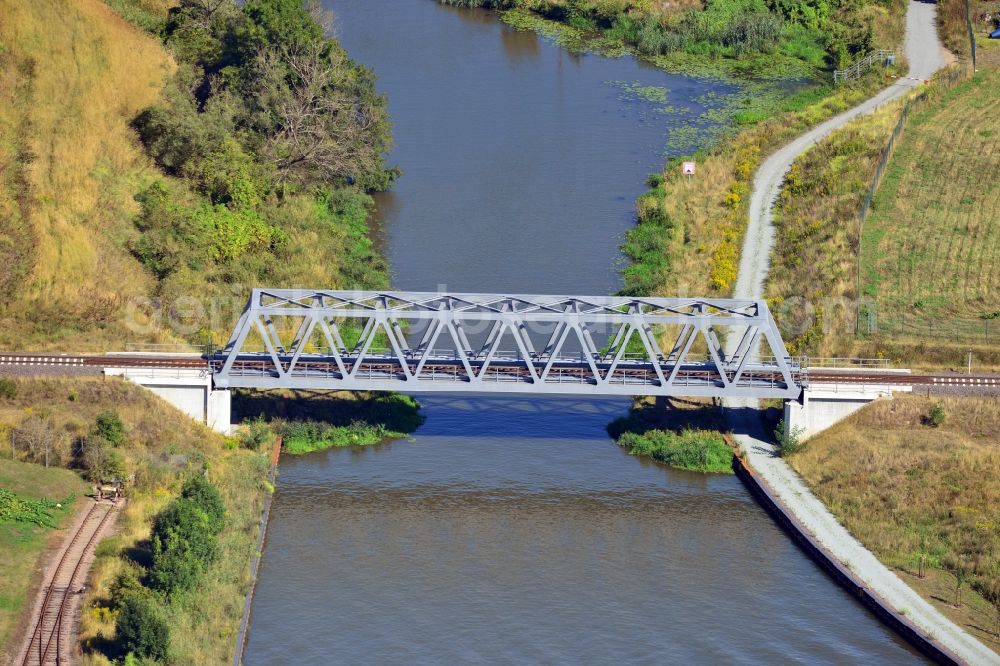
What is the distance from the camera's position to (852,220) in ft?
302

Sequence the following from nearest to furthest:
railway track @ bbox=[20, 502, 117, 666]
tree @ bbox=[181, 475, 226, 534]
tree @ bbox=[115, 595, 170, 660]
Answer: tree @ bbox=[115, 595, 170, 660], railway track @ bbox=[20, 502, 117, 666], tree @ bbox=[181, 475, 226, 534]

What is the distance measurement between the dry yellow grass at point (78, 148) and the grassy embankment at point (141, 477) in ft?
25.2

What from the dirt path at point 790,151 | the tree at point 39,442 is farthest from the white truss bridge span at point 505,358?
the dirt path at point 790,151

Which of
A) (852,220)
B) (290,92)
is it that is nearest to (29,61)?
(290,92)

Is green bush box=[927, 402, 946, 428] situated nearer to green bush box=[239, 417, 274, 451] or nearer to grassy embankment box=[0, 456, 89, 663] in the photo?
green bush box=[239, 417, 274, 451]

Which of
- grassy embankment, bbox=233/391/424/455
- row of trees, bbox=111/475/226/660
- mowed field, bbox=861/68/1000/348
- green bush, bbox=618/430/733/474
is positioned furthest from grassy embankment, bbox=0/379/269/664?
mowed field, bbox=861/68/1000/348

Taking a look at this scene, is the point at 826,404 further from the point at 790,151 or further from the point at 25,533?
the point at 790,151

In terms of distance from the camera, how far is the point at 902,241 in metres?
90.9

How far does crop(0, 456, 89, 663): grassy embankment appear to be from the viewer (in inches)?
2039

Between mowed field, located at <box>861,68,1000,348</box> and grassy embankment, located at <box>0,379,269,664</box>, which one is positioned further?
mowed field, located at <box>861,68,1000,348</box>

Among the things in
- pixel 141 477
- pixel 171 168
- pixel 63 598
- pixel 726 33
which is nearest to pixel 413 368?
pixel 141 477

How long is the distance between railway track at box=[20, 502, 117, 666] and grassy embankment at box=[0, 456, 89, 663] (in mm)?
556

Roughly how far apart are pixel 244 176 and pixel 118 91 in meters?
12.3

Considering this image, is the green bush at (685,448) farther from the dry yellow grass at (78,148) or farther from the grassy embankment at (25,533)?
the dry yellow grass at (78,148)
